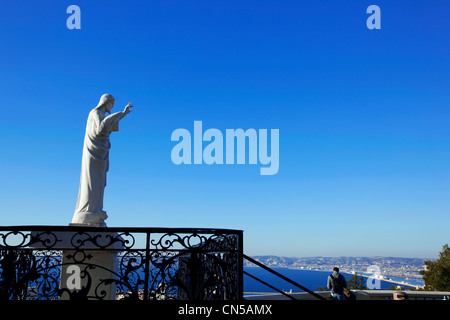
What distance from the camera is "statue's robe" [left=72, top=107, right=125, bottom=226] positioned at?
323 inches

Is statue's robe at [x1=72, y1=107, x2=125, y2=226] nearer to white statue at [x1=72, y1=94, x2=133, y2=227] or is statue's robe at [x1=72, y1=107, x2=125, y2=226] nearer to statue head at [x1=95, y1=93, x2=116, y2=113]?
white statue at [x1=72, y1=94, x2=133, y2=227]

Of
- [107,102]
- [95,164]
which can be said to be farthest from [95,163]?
[107,102]

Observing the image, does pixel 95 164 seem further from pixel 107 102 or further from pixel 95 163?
pixel 107 102

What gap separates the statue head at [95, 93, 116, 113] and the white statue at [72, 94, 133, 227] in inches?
3.5

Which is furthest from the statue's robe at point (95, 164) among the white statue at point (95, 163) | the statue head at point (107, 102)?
the statue head at point (107, 102)

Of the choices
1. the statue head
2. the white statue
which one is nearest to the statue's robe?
the white statue

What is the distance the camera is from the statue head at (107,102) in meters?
8.83

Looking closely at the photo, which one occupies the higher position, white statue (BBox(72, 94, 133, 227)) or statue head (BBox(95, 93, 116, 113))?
statue head (BBox(95, 93, 116, 113))

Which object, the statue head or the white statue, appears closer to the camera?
the white statue

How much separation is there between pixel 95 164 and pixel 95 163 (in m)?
0.02

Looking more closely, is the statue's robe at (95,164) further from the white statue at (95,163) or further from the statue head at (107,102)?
the statue head at (107,102)

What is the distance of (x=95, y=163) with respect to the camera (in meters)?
8.48
